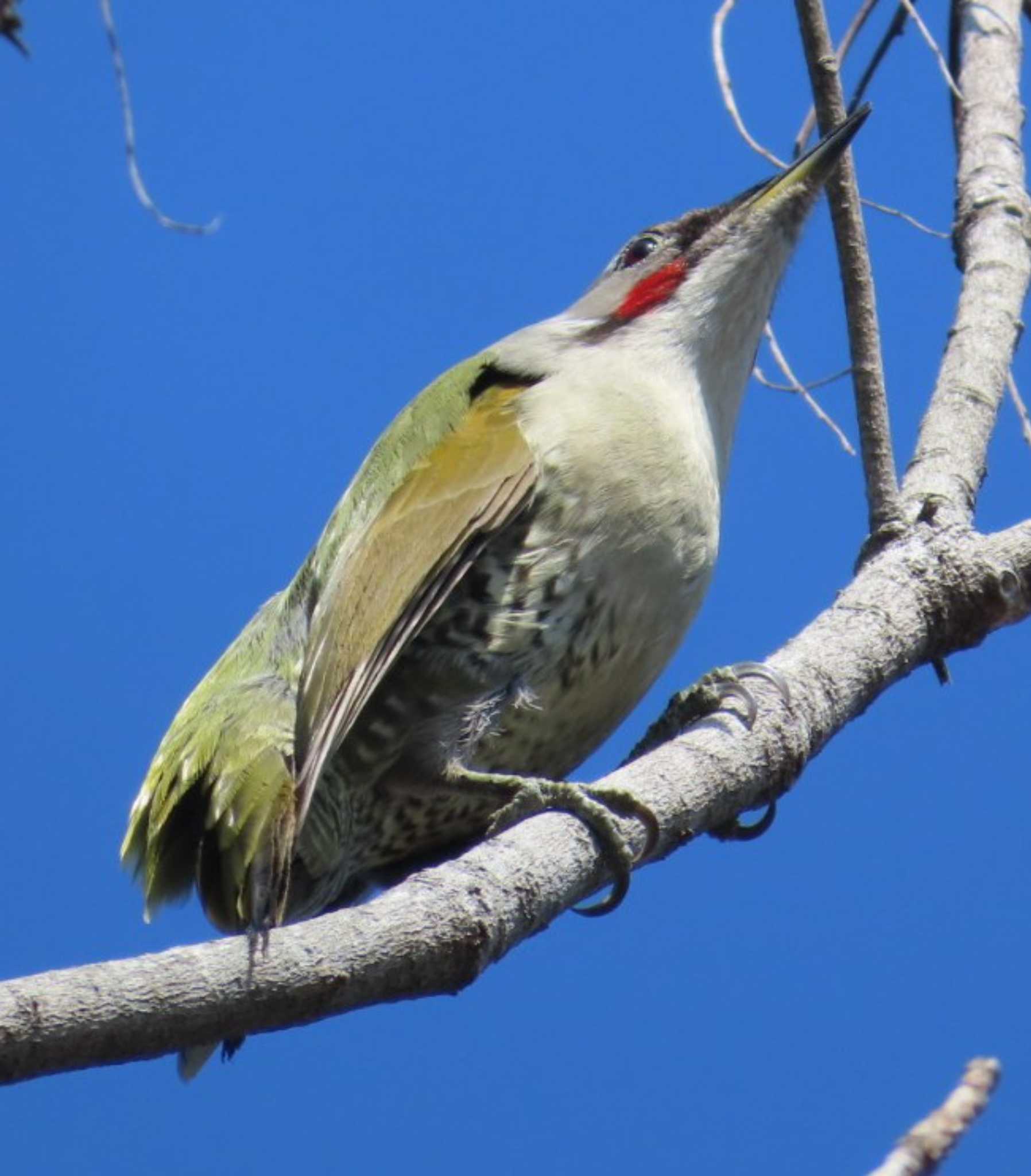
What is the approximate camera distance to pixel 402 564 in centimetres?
405

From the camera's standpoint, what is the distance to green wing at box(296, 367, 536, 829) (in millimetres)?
3768

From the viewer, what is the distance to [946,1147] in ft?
5.28

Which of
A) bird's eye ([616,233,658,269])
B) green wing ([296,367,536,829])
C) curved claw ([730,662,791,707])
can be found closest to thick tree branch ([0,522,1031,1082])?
curved claw ([730,662,791,707])

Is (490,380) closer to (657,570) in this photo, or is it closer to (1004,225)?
(657,570)

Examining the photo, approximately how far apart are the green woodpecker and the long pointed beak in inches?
0.8

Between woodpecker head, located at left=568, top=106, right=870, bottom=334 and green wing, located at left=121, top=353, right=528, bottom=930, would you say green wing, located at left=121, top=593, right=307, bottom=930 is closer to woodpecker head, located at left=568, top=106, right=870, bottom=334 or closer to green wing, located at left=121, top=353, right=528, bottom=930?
green wing, located at left=121, top=353, right=528, bottom=930

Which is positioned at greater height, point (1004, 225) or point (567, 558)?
point (1004, 225)

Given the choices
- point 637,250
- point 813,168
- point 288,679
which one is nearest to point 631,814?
point 288,679

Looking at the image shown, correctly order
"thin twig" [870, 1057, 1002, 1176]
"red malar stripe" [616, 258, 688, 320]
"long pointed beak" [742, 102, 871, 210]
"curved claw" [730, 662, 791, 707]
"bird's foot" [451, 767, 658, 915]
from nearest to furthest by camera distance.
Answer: "thin twig" [870, 1057, 1002, 1176], "bird's foot" [451, 767, 658, 915], "curved claw" [730, 662, 791, 707], "long pointed beak" [742, 102, 871, 210], "red malar stripe" [616, 258, 688, 320]

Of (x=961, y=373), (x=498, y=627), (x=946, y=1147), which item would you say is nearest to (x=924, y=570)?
(x=961, y=373)

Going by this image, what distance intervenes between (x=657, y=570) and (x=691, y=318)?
32.1 inches

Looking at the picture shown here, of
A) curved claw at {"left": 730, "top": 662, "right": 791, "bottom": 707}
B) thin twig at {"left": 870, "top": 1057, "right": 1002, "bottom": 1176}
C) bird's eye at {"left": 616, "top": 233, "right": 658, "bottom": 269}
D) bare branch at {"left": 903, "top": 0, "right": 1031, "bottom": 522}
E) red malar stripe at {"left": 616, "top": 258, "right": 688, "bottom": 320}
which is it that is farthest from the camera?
bird's eye at {"left": 616, "top": 233, "right": 658, "bottom": 269}

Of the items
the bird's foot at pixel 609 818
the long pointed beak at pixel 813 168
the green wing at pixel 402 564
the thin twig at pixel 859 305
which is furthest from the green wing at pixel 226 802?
the long pointed beak at pixel 813 168

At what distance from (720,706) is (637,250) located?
174 cm
